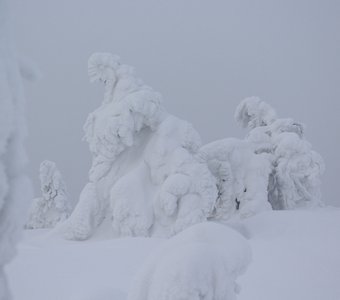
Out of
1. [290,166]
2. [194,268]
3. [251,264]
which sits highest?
[290,166]

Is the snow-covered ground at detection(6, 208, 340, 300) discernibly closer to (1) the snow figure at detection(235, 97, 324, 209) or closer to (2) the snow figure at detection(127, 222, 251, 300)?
(2) the snow figure at detection(127, 222, 251, 300)

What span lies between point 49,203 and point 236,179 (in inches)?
122

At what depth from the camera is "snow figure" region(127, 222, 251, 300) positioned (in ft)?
3.38

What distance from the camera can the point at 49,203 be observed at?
6195 mm

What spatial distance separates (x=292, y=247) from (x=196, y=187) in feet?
3.45

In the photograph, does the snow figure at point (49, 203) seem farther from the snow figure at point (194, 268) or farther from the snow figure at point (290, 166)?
the snow figure at point (194, 268)

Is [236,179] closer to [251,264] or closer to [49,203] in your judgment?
[251,264]

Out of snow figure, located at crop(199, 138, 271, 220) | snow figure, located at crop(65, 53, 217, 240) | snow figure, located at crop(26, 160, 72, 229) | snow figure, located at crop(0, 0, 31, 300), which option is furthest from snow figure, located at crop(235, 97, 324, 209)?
snow figure, located at crop(0, 0, 31, 300)

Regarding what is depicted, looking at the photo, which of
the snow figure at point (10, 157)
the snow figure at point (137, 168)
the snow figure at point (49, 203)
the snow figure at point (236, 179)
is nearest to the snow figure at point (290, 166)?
the snow figure at point (236, 179)

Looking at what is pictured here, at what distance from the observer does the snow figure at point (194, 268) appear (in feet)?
3.38

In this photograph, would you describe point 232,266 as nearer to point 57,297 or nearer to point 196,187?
point 57,297

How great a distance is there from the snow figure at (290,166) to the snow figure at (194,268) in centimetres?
394

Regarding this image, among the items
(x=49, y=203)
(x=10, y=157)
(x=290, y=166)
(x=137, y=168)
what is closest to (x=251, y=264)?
(x=137, y=168)

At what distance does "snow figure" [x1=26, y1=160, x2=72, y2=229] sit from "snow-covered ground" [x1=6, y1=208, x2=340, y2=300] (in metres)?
2.39
